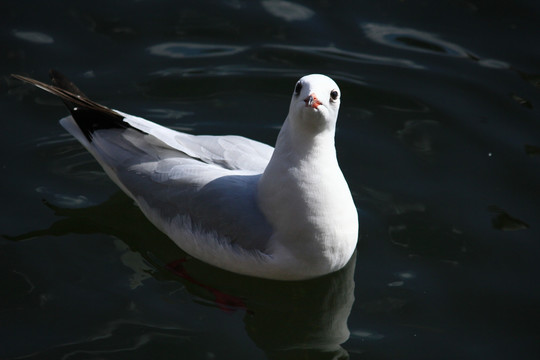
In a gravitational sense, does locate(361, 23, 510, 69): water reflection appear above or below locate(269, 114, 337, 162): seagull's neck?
above

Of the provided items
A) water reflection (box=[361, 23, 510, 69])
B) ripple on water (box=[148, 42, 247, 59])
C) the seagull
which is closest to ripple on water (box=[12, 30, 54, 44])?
ripple on water (box=[148, 42, 247, 59])

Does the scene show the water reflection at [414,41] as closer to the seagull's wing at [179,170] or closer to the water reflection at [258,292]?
the seagull's wing at [179,170]

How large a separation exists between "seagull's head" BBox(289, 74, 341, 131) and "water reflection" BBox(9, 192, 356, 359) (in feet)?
4.37

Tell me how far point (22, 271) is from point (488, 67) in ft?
15.9

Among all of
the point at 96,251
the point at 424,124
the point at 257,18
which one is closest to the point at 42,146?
the point at 96,251

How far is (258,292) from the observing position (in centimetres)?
566

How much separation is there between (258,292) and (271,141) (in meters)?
1.82

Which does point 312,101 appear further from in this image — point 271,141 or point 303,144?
point 271,141

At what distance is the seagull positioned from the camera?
16.8ft

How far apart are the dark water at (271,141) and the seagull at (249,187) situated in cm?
35

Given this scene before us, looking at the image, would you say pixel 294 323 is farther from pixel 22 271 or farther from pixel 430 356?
pixel 22 271

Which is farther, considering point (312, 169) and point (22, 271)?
point (22, 271)

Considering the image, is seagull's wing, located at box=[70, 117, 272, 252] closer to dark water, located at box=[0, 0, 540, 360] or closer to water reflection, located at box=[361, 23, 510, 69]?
dark water, located at box=[0, 0, 540, 360]

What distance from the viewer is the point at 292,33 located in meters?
8.33
